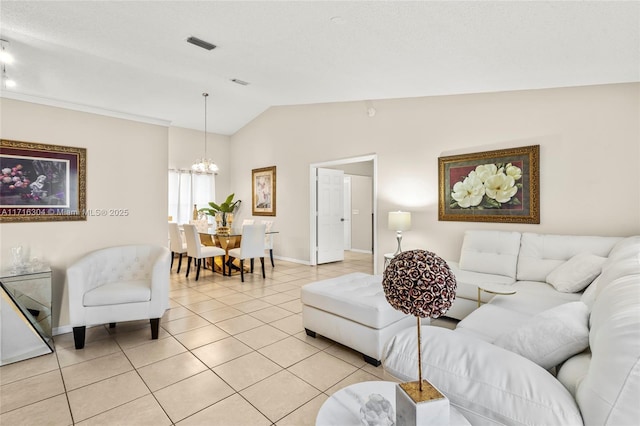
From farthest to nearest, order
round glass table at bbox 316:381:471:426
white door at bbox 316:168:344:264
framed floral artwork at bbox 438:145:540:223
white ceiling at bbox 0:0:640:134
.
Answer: white door at bbox 316:168:344:264 < framed floral artwork at bbox 438:145:540:223 < white ceiling at bbox 0:0:640:134 < round glass table at bbox 316:381:471:426

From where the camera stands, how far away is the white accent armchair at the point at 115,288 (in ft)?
8.62

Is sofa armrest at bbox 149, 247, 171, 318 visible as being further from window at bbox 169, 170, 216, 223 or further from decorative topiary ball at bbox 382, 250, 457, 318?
window at bbox 169, 170, 216, 223

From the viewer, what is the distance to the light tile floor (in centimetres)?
186

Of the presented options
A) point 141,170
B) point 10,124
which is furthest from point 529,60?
point 10,124

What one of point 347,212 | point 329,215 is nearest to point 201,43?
point 329,215

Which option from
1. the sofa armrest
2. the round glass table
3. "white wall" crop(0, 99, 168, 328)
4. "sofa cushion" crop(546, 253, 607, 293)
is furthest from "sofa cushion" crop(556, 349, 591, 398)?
"white wall" crop(0, 99, 168, 328)

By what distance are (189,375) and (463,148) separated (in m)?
4.07

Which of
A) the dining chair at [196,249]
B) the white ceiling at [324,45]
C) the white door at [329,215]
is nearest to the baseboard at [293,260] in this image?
the white door at [329,215]

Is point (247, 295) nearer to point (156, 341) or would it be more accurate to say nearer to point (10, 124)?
point (156, 341)

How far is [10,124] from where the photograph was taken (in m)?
2.80

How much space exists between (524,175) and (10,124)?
5323 millimetres

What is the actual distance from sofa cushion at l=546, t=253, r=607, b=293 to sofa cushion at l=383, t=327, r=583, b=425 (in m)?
2.15

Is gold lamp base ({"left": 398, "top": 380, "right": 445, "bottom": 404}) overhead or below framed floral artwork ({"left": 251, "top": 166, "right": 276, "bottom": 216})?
below

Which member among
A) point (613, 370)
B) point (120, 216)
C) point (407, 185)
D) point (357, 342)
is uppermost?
point (407, 185)
